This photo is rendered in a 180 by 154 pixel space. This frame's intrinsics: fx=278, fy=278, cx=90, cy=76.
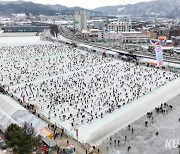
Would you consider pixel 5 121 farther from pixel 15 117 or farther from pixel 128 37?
pixel 128 37

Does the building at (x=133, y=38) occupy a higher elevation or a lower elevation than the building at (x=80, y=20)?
lower

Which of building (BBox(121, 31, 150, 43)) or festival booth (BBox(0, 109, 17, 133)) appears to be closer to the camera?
festival booth (BBox(0, 109, 17, 133))

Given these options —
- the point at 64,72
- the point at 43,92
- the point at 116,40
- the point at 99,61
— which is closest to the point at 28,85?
the point at 43,92

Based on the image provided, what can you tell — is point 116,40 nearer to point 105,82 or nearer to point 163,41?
point 163,41

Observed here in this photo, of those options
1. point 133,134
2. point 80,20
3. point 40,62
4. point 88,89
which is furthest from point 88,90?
point 80,20

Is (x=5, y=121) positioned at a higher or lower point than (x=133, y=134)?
higher

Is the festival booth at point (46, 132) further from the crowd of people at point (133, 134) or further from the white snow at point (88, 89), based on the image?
the crowd of people at point (133, 134)

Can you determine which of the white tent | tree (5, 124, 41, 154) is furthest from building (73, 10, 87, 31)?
tree (5, 124, 41, 154)

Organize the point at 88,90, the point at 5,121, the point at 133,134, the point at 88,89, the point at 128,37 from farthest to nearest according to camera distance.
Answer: the point at 128,37
the point at 88,89
the point at 88,90
the point at 5,121
the point at 133,134

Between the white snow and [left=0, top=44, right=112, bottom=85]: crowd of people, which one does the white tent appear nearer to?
the white snow

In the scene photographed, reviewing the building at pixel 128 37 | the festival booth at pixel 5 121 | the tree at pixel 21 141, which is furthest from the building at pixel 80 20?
the tree at pixel 21 141

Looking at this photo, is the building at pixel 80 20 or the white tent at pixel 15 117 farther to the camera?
the building at pixel 80 20

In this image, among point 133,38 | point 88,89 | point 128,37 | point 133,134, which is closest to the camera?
point 133,134
